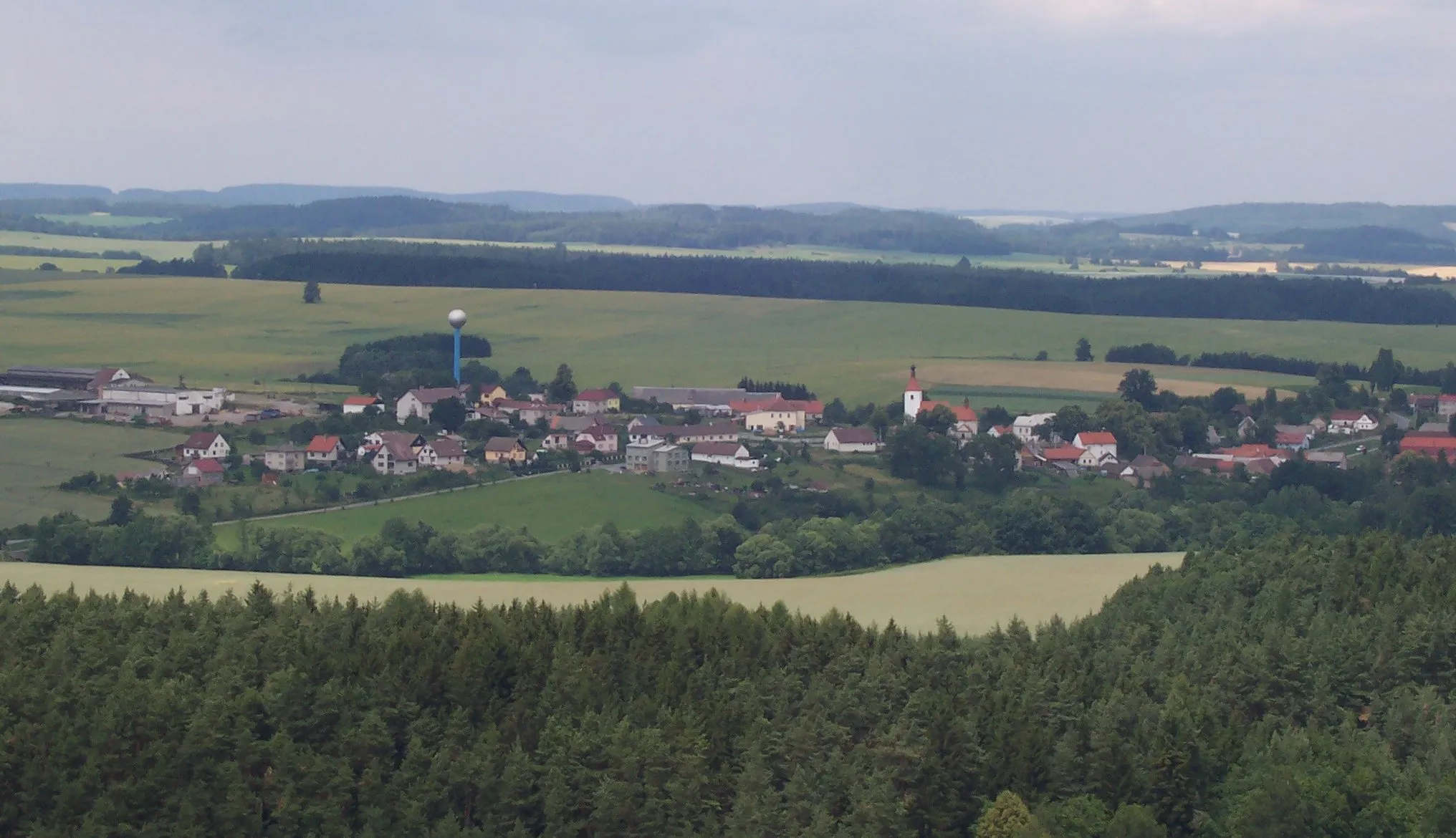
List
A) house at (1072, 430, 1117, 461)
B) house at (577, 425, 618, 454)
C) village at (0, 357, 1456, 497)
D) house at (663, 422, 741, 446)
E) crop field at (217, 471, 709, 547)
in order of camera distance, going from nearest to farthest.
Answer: crop field at (217, 471, 709, 547) < village at (0, 357, 1456, 497) < house at (577, 425, 618, 454) < house at (663, 422, 741, 446) < house at (1072, 430, 1117, 461)

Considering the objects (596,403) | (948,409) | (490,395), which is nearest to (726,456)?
(948,409)

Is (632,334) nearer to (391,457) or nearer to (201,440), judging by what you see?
(391,457)

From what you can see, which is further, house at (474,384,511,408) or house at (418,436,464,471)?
house at (474,384,511,408)

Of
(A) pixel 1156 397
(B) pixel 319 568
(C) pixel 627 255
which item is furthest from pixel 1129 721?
(C) pixel 627 255

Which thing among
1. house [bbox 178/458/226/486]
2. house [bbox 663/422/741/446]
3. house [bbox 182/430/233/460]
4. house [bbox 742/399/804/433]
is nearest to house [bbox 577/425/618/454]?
house [bbox 663/422/741/446]

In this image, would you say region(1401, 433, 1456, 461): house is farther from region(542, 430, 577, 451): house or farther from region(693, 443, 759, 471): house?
region(542, 430, 577, 451): house

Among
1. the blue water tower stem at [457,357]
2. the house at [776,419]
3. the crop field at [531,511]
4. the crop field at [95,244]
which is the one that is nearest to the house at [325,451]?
the crop field at [531,511]
